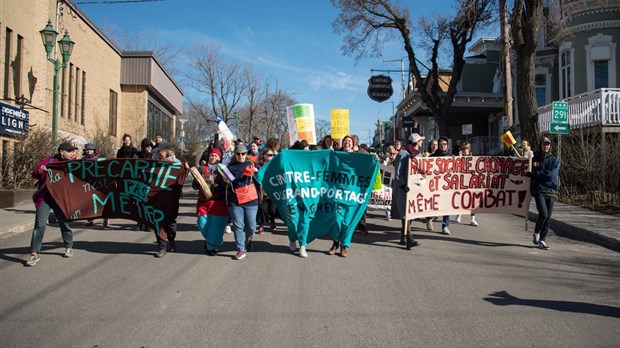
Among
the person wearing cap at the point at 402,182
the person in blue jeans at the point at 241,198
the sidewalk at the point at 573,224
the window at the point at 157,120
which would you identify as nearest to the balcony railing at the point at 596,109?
the sidewalk at the point at 573,224

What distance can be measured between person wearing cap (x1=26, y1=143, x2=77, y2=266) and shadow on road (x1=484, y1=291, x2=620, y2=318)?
6064 millimetres

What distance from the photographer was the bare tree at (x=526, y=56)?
673 inches

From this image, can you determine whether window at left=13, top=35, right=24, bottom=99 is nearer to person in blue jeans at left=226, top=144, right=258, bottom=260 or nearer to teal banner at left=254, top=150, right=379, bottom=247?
Answer: person in blue jeans at left=226, top=144, right=258, bottom=260

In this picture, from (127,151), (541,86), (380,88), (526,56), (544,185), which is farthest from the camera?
(380,88)

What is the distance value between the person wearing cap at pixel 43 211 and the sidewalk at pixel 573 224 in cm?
270

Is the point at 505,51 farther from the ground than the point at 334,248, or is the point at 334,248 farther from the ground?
the point at 505,51

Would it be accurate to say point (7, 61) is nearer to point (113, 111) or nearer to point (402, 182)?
point (113, 111)

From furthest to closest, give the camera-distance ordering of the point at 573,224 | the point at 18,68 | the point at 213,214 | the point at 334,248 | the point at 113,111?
the point at 113,111 → the point at 18,68 → the point at 573,224 → the point at 334,248 → the point at 213,214

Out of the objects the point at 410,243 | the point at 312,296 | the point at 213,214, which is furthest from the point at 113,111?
the point at 312,296

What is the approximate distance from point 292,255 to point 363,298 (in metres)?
2.42

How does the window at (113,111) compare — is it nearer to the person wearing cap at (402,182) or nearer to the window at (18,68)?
the window at (18,68)

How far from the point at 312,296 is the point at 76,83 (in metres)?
22.3

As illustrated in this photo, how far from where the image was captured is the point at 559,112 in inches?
548

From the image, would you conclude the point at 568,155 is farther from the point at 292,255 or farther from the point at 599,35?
the point at 292,255
